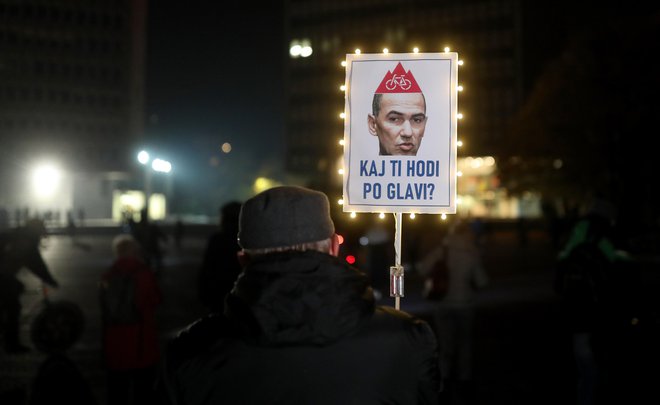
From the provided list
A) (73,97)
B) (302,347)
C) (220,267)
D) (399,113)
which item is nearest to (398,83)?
(399,113)

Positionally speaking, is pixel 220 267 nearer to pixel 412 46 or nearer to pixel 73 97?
pixel 73 97

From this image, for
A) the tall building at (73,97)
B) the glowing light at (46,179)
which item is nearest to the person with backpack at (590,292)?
the tall building at (73,97)

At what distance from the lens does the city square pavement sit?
831cm

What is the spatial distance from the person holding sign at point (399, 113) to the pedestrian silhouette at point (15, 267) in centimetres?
728

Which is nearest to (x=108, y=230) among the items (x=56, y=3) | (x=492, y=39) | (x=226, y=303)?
(x=56, y=3)

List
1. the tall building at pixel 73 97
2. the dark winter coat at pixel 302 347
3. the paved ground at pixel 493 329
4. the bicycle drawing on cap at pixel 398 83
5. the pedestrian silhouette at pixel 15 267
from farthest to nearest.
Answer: the tall building at pixel 73 97 < the pedestrian silhouette at pixel 15 267 < the paved ground at pixel 493 329 < the bicycle drawing on cap at pixel 398 83 < the dark winter coat at pixel 302 347

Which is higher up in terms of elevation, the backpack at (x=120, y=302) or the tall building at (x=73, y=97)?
the tall building at (x=73, y=97)

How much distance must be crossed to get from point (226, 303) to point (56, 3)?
8188 cm

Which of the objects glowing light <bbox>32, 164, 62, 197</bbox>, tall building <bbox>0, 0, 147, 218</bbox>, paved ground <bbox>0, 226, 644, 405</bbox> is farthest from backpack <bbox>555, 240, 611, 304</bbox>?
glowing light <bbox>32, 164, 62, 197</bbox>

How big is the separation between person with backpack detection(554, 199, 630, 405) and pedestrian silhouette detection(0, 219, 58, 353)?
6.78m

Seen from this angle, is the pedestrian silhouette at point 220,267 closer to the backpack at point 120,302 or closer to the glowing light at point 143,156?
the backpack at point 120,302

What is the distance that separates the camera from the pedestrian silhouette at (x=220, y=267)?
21.1 ft

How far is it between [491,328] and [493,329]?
110 mm

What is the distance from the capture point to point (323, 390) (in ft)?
7.68
